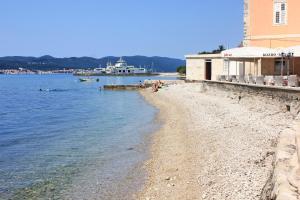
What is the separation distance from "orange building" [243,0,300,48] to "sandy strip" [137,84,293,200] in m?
9.32

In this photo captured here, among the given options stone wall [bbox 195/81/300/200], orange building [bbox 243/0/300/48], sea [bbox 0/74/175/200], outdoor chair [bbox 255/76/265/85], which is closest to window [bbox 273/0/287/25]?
orange building [bbox 243/0/300/48]

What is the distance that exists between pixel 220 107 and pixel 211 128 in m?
7.56

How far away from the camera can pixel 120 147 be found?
17188 millimetres

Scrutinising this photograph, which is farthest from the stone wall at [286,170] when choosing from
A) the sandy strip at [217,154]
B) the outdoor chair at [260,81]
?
the outdoor chair at [260,81]

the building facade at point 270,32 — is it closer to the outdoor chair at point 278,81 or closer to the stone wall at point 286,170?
the outdoor chair at point 278,81

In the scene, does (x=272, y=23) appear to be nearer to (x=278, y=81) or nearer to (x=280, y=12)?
(x=280, y=12)

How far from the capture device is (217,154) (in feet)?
41.9

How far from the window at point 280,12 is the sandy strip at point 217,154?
9.93m

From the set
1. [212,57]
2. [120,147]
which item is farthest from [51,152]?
[212,57]

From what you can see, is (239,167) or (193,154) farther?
(193,154)

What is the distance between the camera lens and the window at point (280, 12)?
30.4 metres

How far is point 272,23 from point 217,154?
66.8ft

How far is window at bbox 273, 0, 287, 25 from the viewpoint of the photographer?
30.4 metres

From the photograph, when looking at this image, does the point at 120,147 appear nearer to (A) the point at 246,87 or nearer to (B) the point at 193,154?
(B) the point at 193,154
